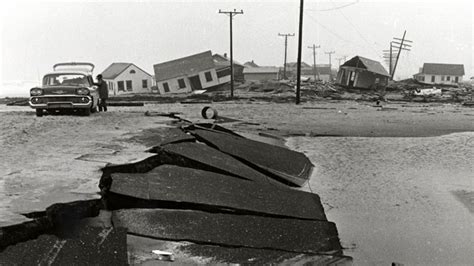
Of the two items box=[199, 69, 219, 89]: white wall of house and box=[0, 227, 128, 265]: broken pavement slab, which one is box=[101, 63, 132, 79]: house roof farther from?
box=[0, 227, 128, 265]: broken pavement slab

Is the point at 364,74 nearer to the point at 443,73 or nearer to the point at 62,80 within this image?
the point at 443,73

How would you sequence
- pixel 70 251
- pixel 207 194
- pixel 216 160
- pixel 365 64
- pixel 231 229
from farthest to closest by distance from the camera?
pixel 365 64 → pixel 216 160 → pixel 207 194 → pixel 231 229 → pixel 70 251

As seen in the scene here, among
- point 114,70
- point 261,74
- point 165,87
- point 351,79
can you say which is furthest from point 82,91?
point 261,74

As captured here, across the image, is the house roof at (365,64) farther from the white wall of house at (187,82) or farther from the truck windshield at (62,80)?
the truck windshield at (62,80)

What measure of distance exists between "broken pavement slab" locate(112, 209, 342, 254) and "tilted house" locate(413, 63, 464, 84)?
272 ft

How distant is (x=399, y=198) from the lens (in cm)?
612

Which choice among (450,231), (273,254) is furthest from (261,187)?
(450,231)

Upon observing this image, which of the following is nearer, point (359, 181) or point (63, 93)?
point (359, 181)

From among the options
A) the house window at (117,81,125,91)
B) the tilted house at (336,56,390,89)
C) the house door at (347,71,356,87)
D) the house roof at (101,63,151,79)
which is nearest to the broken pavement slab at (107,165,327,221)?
the tilted house at (336,56,390,89)

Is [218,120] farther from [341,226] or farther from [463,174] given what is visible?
[341,226]

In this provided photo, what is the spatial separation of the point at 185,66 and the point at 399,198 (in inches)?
2082

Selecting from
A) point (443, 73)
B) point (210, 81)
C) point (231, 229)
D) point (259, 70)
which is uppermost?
point (231, 229)

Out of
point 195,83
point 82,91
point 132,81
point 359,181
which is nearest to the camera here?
point 359,181

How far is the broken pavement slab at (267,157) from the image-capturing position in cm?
713
